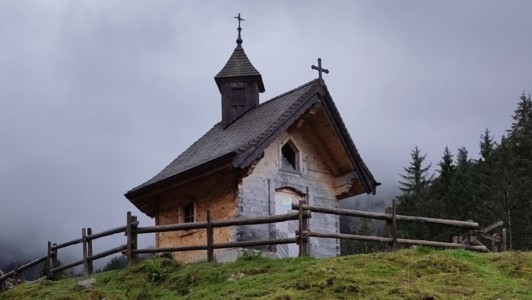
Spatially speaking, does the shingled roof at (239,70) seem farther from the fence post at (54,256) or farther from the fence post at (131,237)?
the fence post at (131,237)

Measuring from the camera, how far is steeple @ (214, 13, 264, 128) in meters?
29.0

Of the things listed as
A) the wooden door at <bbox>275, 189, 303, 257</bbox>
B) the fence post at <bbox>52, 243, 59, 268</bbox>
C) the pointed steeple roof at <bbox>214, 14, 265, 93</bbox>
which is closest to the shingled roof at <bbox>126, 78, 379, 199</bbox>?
the pointed steeple roof at <bbox>214, 14, 265, 93</bbox>

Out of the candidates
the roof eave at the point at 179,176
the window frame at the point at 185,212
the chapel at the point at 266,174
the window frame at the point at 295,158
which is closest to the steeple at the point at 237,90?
the chapel at the point at 266,174

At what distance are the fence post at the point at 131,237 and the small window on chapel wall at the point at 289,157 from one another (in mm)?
5774

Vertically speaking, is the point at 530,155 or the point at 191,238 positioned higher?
the point at 530,155

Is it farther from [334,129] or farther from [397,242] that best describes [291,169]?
[397,242]

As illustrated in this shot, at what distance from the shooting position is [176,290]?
1841 cm

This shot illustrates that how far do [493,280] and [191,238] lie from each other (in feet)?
36.8

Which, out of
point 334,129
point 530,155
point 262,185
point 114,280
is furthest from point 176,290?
point 530,155

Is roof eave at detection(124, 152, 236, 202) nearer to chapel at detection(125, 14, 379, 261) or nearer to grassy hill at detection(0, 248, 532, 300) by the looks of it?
chapel at detection(125, 14, 379, 261)

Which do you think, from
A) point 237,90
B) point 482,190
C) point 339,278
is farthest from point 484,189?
point 339,278

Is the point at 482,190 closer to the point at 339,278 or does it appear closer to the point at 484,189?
the point at 484,189

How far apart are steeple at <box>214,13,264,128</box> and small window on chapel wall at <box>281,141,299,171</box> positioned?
11.0 ft

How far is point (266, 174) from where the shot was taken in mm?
24844
